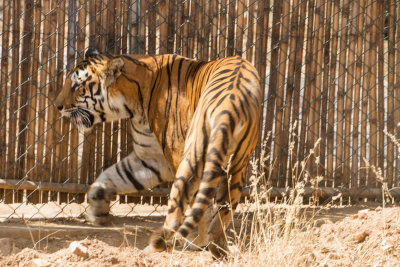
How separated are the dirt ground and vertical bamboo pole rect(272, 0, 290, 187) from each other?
1319 mm

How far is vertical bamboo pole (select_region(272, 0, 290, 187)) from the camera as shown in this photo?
5930 millimetres

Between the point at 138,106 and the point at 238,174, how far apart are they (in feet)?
4.45

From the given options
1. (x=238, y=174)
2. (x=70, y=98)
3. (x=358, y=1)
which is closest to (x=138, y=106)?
(x=70, y=98)

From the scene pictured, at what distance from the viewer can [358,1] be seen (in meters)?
6.21

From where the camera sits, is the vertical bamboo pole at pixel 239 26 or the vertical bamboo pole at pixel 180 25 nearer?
the vertical bamboo pole at pixel 180 25

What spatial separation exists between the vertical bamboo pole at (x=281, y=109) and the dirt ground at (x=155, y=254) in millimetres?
1319

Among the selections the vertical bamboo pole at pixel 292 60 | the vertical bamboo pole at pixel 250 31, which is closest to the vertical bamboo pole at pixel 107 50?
the vertical bamboo pole at pixel 250 31

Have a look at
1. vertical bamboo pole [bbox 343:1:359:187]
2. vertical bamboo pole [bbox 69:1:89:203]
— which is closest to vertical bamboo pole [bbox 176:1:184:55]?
vertical bamboo pole [bbox 69:1:89:203]

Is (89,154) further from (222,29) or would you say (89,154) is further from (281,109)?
(281,109)

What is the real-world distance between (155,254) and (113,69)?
66.5 inches

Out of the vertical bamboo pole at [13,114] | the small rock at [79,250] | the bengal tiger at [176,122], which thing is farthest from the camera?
the vertical bamboo pole at [13,114]

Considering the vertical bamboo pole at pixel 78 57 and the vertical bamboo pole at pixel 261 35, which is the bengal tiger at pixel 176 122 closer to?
the vertical bamboo pole at pixel 78 57

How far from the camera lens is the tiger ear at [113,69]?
4879 millimetres

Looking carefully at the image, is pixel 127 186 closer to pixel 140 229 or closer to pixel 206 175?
pixel 140 229
